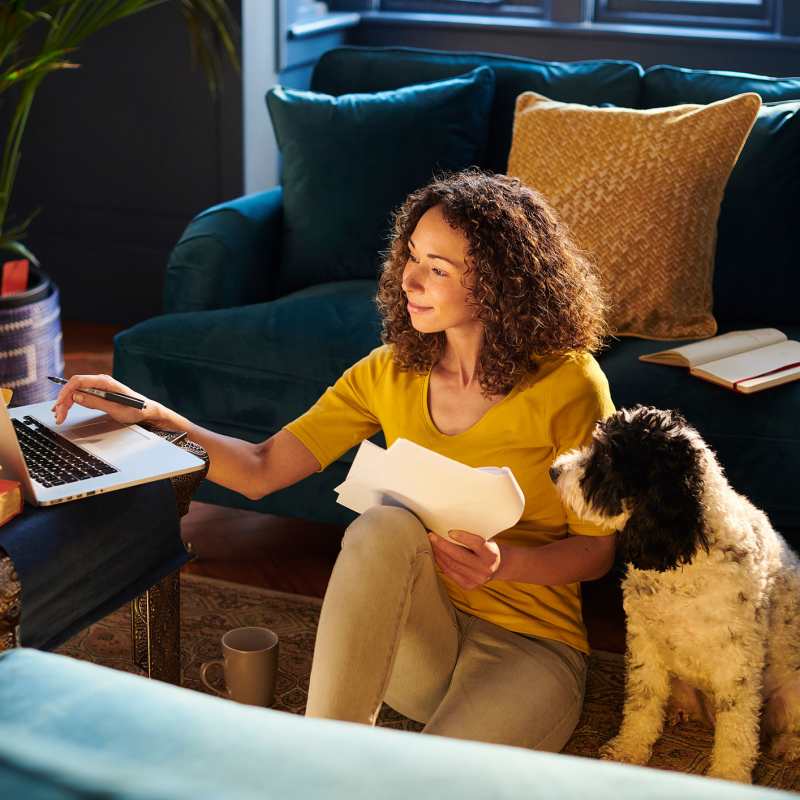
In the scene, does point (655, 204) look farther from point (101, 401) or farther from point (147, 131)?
point (147, 131)

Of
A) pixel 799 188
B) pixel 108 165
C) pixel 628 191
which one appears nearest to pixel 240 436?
pixel 628 191

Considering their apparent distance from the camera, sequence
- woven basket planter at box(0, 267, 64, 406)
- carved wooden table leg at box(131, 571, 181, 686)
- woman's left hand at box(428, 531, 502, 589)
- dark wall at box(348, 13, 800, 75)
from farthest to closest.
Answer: dark wall at box(348, 13, 800, 75), woven basket planter at box(0, 267, 64, 406), carved wooden table leg at box(131, 571, 181, 686), woman's left hand at box(428, 531, 502, 589)

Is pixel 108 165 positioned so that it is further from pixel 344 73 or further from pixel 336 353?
pixel 336 353

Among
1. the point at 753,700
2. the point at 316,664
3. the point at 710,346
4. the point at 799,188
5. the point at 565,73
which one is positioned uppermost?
the point at 565,73

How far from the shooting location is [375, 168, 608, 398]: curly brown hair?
5.89 feet

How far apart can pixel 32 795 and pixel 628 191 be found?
237cm

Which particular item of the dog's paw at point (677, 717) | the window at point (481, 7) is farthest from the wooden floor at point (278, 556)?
the window at point (481, 7)

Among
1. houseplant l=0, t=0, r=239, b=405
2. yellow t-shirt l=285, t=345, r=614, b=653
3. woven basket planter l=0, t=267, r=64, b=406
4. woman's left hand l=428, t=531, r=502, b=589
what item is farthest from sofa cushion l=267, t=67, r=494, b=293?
woman's left hand l=428, t=531, r=502, b=589

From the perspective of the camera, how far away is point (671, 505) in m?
1.61

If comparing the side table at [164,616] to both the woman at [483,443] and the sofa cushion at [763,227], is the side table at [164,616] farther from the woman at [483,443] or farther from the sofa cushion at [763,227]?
the sofa cushion at [763,227]

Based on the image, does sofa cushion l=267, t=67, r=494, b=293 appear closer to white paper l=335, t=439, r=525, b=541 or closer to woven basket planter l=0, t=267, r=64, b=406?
woven basket planter l=0, t=267, r=64, b=406

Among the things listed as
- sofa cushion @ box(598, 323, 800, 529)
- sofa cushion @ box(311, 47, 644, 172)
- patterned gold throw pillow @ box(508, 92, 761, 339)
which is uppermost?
sofa cushion @ box(311, 47, 644, 172)

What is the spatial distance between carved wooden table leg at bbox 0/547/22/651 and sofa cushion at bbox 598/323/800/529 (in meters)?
1.35

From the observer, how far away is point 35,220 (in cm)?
447
